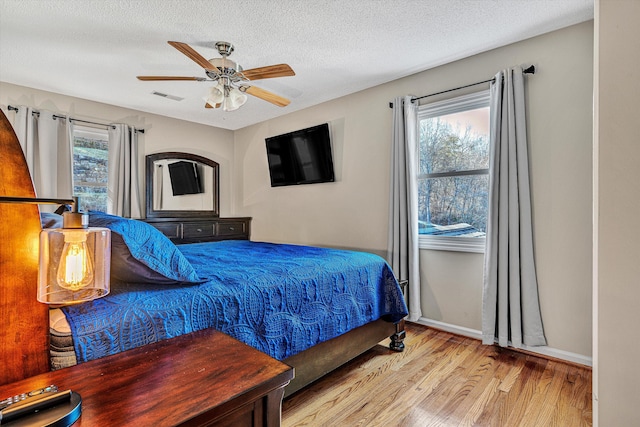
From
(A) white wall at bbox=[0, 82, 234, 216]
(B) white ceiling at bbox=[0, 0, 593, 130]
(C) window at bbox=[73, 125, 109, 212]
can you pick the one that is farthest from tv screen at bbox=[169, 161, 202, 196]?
(B) white ceiling at bbox=[0, 0, 593, 130]

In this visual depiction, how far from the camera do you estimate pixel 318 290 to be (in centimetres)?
193

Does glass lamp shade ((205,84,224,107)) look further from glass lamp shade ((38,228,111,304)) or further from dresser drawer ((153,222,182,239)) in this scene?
dresser drawer ((153,222,182,239))

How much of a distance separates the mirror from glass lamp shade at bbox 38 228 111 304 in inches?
155

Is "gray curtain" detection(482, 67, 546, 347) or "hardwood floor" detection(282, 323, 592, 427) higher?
"gray curtain" detection(482, 67, 546, 347)

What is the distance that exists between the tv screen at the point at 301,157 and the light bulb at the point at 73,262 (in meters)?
3.25

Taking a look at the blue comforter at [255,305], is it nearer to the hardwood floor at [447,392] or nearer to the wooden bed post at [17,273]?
the wooden bed post at [17,273]

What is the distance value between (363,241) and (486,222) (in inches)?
51.8

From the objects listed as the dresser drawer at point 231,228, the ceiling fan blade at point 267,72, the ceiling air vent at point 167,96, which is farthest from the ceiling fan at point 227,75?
the dresser drawer at point 231,228

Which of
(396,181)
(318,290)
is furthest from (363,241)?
(318,290)

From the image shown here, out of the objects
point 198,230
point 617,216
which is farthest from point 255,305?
point 198,230

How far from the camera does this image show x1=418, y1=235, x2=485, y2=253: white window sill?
2820 mm

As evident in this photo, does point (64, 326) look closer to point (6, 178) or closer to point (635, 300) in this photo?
point (6, 178)

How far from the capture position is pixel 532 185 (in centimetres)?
251

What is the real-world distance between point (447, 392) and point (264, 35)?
2827 millimetres
